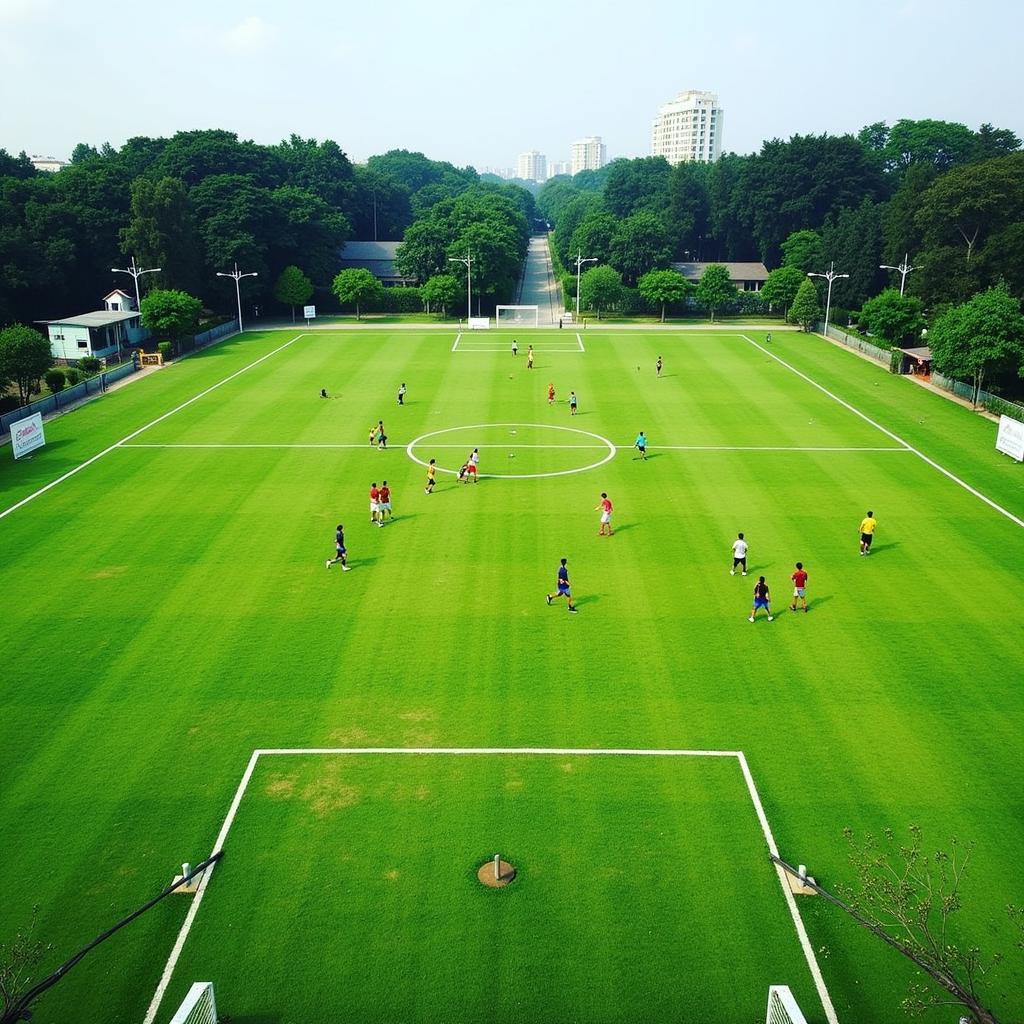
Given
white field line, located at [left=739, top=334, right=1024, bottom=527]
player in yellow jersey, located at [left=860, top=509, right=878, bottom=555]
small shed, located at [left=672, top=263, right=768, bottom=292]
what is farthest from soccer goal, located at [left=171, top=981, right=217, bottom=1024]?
small shed, located at [left=672, top=263, right=768, bottom=292]

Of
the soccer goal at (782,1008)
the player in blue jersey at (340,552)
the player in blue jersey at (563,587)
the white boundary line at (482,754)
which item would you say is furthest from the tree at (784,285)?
the soccer goal at (782,1008)

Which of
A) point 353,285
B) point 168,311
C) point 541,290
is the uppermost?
point 353,285

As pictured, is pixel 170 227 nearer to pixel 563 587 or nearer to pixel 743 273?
pixel 563 587

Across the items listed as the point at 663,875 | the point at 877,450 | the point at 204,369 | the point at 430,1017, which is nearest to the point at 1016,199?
the point at 877,450

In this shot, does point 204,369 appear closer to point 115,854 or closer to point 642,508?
point 642,508

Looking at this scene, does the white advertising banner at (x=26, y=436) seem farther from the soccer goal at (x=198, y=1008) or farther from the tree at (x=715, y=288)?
the tree at (x=715, y=288)

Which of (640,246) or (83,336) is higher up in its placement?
(640,246)

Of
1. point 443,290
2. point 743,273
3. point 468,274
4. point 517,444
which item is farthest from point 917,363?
point 743,273

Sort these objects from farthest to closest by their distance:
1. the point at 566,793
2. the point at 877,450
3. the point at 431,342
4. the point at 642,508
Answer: the point at 431,342
the point at 877,450
the point at 642,508
the point at 566,793
